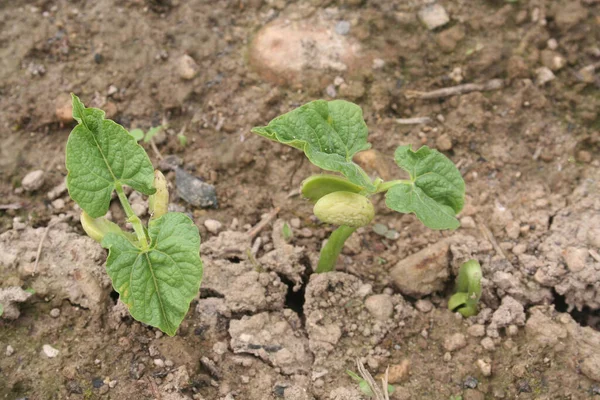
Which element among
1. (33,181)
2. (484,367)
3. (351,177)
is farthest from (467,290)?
(33,181)

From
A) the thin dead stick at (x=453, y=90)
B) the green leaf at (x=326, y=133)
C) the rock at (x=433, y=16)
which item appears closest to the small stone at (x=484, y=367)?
the green leaf at (x=326, y=133)

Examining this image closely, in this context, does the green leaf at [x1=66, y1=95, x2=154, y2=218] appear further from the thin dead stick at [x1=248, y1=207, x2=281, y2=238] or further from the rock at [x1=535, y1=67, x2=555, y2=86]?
the rock at [x1=535, y1=67, x2=555, y2=86]

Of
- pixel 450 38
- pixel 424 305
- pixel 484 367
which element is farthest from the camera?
pixel 450 38

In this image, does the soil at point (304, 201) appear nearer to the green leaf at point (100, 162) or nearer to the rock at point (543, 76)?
the rock at point (543, 76)

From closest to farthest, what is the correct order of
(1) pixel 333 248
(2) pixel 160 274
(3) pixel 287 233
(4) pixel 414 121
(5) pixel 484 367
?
(2) pixel 160 274, (5) pixel 484 367, (1) pixel 333 248, (3) pixel 287 233, (4) pixel 414 121

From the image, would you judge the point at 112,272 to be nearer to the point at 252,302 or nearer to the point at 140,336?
the point at 140,336

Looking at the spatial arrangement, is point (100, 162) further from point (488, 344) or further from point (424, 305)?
point (488, 344)
